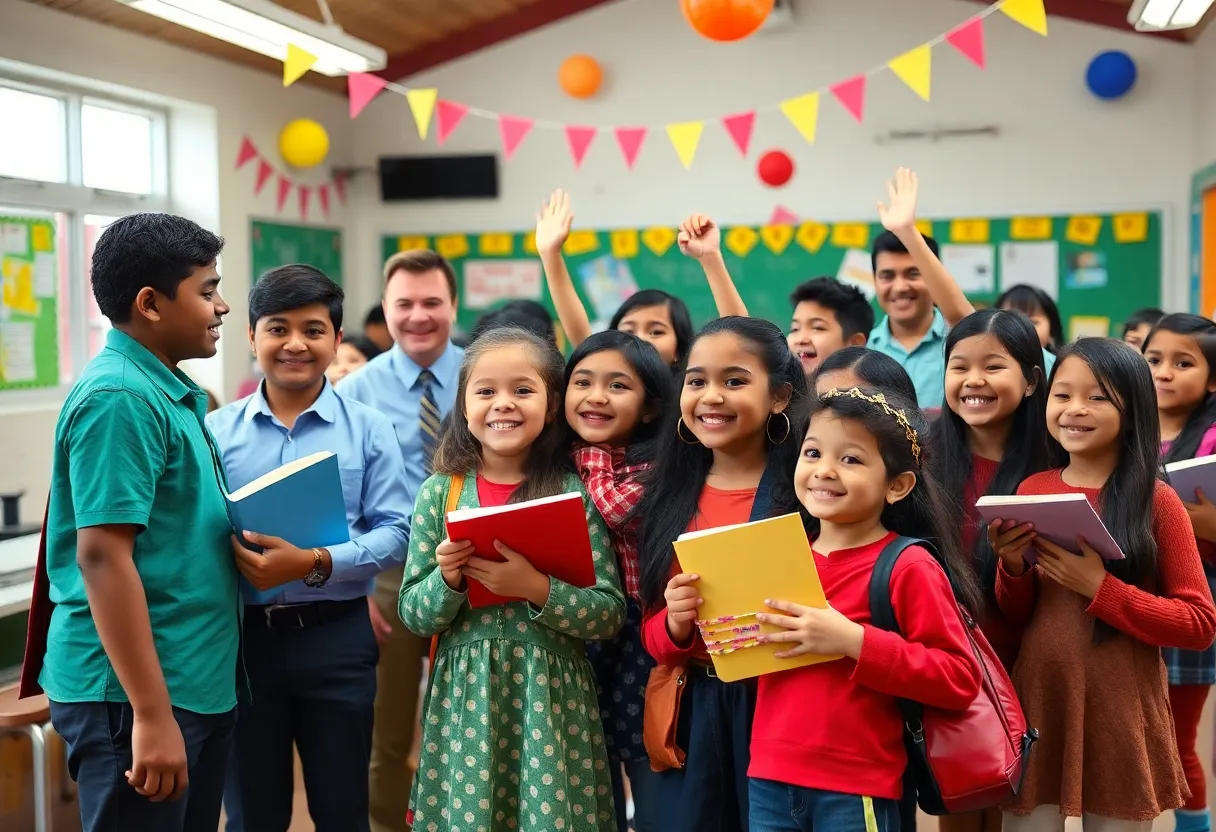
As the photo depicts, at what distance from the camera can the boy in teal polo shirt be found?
4.78 ft

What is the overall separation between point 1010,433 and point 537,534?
887 millimetres

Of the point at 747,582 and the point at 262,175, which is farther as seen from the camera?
the point at 262,175

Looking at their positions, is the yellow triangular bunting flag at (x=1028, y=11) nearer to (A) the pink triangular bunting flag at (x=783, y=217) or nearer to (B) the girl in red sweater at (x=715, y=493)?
(B) the girl in red sweater at (x=715, y=493)

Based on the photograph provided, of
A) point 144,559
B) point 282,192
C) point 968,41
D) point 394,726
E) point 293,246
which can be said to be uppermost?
point 968,41

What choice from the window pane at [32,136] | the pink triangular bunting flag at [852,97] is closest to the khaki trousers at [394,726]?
the window pane at [32,136]

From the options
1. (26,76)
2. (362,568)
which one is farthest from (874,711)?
(26,76)

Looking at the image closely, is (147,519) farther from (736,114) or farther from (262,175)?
(736,114)

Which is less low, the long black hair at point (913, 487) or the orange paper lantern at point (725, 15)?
the orange paper lantern at point (725, 15)

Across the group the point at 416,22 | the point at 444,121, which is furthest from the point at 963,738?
the point at 444,121

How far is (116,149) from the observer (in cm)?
551

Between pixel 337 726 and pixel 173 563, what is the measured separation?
0.54 meters

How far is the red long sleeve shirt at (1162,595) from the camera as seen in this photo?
169 centimetres

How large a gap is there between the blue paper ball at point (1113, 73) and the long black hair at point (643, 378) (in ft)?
15.3

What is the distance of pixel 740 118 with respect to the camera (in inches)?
234
